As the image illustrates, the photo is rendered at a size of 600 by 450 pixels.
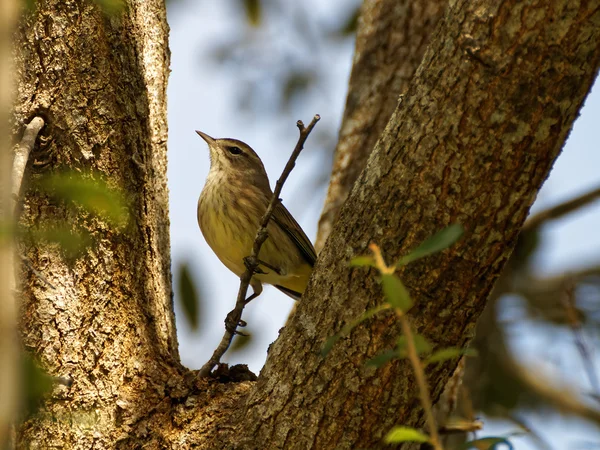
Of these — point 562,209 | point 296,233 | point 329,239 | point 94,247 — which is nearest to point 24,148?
point 94,247

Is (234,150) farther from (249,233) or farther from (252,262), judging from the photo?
(252,262)

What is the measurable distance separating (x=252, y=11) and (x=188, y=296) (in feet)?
9.09

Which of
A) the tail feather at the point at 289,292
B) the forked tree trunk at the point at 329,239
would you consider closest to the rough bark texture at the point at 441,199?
the forked tree trunk at the point at 329,239

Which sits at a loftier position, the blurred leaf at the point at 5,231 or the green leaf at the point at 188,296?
the green leaf at the point at 188,296

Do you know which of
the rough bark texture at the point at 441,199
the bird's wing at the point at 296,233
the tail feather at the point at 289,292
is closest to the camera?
the rough bark texture at the point at 441,199

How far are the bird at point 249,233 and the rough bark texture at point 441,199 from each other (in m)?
2.63

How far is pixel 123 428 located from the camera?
11.7 feet

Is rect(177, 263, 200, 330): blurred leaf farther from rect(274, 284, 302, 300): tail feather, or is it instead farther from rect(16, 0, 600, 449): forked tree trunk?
rect(274, 284, 302, 300): tail feather

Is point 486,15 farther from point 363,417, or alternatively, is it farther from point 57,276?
point 57,276

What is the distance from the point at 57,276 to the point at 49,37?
109 centimetres

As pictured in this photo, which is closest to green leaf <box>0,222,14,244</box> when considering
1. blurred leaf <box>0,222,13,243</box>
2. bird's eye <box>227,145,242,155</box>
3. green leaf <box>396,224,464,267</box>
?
blurred leaf <box>0,222,13,243</box>

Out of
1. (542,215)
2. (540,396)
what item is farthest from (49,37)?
(540,396)

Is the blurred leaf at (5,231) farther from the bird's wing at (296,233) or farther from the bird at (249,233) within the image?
the bird's wing at (296,233)

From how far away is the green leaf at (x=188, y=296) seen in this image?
4.52 metres
